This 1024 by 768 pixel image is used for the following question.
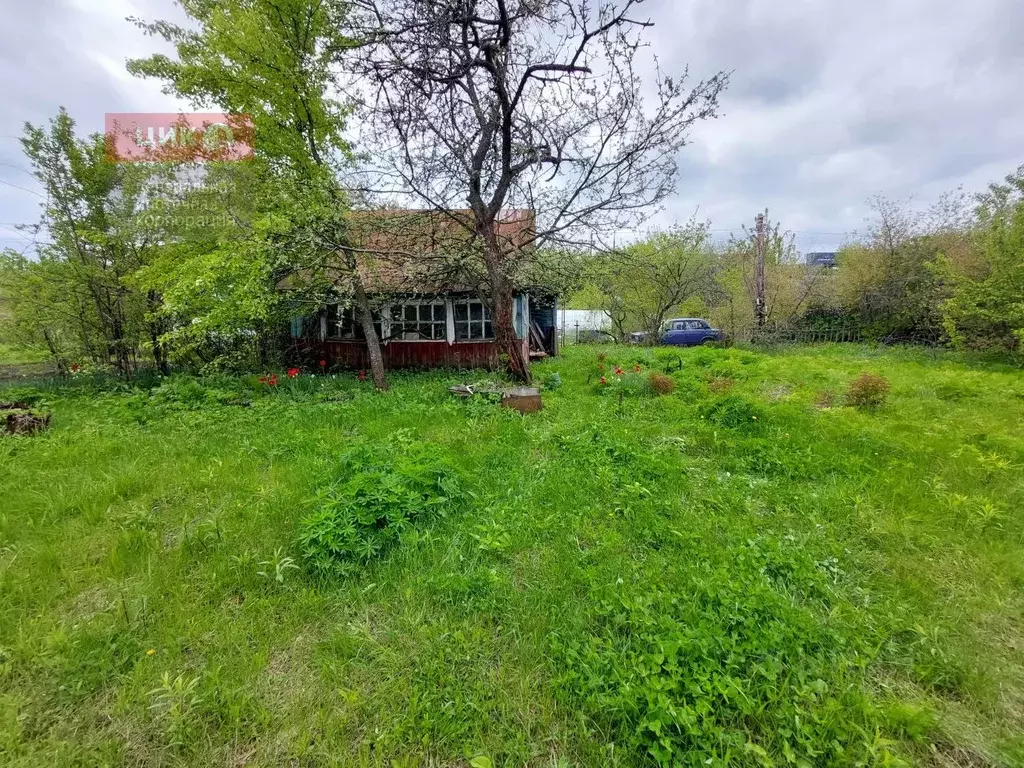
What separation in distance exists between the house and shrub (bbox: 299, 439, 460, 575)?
4587 millimetres

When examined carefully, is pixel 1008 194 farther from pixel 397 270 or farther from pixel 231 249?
pixel 231 249

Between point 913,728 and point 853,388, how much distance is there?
5517 millimetres

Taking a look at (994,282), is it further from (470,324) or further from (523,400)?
(470,324)

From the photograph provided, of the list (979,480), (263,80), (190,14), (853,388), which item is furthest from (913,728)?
(190,14)

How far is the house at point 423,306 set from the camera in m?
7.30

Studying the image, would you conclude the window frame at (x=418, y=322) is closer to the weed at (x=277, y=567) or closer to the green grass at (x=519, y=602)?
the green grass at (x=519, y=602)

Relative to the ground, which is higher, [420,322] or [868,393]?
[420,322]

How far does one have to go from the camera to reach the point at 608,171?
22.0ft

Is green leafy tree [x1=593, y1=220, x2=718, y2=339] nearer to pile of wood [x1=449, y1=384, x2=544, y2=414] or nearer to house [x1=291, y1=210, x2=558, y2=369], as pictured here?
house [x1=291, y1=210, x2=558, y2=369]

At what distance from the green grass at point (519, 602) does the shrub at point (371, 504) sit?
2 centimetres

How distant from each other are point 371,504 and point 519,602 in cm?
126

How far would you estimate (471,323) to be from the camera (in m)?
10.9

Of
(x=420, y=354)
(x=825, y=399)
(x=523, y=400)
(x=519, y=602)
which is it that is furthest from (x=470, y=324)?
(x=519, y=602)

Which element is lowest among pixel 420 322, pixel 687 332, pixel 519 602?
pixel 519 602
